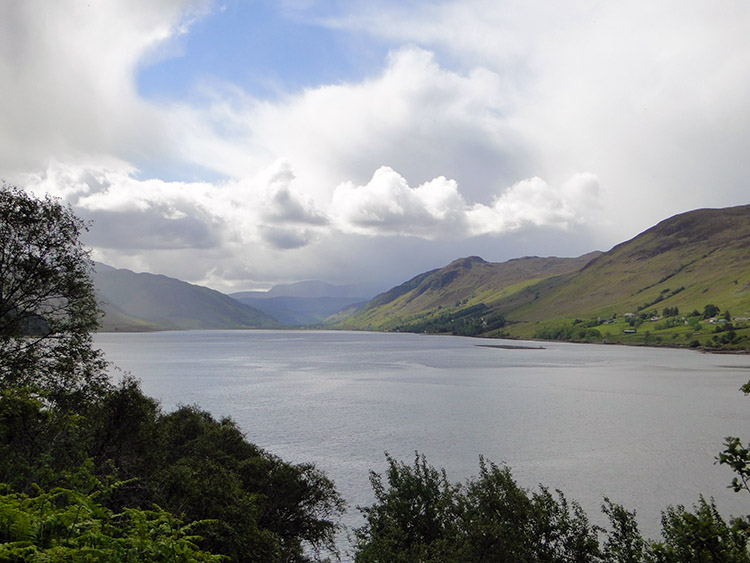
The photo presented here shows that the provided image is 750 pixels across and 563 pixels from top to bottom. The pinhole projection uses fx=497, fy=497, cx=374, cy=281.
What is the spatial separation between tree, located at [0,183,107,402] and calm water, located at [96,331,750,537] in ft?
111

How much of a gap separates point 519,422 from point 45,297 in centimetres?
9357

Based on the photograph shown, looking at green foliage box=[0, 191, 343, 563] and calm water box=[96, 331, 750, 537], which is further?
calm water box=[96, 331, 750, 537]

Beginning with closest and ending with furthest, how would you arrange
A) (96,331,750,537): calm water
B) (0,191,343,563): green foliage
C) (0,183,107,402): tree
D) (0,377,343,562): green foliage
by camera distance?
(0,377,343,562): green foliage < (0,191,343,563): green foliage < (0,183,107,402): tree < (96,331,750,537): calm water

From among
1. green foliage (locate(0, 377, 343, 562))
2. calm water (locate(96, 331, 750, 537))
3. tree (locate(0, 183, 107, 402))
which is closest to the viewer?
green foliage (locate(0, 377, 343, 562))

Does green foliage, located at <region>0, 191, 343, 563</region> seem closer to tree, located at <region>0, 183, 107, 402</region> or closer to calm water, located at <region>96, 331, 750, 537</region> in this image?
tree, located at <region>0, 183, 107, 402</region>

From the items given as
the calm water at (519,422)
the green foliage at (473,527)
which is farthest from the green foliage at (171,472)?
the calm water at (519,422)

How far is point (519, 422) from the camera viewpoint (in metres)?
104

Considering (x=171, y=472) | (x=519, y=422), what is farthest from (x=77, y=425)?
(x=519, y=422)

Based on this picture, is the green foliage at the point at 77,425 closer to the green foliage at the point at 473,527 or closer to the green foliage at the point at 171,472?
the green foliage at the point at 171,472

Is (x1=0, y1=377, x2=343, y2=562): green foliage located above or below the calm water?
above

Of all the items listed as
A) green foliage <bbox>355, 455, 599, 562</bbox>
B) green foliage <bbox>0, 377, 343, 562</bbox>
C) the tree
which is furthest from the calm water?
the tree

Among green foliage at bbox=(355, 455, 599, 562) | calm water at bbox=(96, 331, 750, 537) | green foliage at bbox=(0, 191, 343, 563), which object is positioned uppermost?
green foliage at bbox=(0, 191, 343, 563)

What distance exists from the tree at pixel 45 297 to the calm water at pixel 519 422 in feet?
111

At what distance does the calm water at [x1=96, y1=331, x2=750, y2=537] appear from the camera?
66125mm
